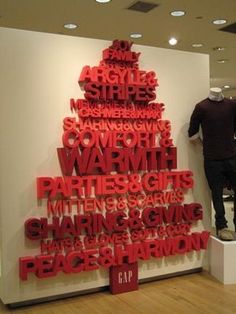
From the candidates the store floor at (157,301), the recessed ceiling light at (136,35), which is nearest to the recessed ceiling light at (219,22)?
the recessed ceiling light at (136,35)

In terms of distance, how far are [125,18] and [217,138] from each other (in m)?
3.37

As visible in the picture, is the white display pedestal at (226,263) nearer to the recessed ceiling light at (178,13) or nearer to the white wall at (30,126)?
the white wall at (30,126)

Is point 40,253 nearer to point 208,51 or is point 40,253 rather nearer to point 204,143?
point 204,143

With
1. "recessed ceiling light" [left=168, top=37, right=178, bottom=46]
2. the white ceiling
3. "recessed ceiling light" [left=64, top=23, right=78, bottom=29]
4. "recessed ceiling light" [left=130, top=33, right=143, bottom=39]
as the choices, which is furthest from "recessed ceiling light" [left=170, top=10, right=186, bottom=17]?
"recessed ceiling light" [left=64, top=23, right=78, bottom=29]

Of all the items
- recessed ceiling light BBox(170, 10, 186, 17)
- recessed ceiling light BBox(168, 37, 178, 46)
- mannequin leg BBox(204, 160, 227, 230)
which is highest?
recessed ceiling light BBox(168, 37, 178, 46)

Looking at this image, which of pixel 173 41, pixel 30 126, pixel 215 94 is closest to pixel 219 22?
pixel 173 41

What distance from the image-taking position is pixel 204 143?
383 cm

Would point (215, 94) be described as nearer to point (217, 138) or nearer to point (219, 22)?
point (217, 138)

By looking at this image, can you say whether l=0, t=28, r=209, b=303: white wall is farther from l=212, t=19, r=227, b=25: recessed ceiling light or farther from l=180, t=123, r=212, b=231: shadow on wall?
l=212, t=19, r=227, b=25: recessed ceiling light

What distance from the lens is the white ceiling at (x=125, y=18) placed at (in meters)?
5.83

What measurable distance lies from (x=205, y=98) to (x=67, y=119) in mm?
1378

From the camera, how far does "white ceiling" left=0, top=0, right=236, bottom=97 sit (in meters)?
5.83

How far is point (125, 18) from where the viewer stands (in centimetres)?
645

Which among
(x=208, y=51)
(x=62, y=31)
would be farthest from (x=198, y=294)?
(x=208, y=51)
